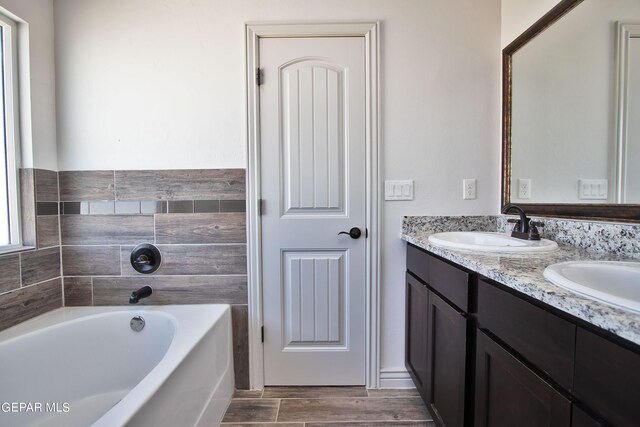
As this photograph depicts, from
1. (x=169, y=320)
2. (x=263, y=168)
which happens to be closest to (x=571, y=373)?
(x=263, y=168)

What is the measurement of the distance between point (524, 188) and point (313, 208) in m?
1.17

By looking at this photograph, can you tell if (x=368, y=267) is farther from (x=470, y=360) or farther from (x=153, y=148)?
(x=153, y=148)

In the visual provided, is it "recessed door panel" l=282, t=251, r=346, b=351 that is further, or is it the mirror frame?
"recessed door panel" l=282, t=251, r=346, b=351

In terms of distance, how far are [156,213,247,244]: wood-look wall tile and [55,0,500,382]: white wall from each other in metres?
0.31

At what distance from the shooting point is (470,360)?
2.99ft

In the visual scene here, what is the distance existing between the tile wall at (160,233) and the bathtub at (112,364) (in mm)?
108

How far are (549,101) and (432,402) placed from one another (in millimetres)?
1531

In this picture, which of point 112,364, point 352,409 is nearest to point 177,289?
point 112,364

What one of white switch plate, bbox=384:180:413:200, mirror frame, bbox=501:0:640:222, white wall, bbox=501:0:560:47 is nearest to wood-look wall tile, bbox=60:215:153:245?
white switch plate, bbox=384:180:413:200

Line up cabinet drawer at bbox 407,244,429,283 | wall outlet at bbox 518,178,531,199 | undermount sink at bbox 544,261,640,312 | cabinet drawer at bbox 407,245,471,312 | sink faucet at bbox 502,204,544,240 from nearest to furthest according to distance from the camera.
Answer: undermount sink at bbox 544,261,640,312
cabinet drawer at bbox 407,245,471,312
sink faucet at bbox 502,204,544,240
cabinet drawer at bbox 407,244,429,283
wall outlet at bbox 518,178,531,199

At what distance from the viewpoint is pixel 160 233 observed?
59.5 inches

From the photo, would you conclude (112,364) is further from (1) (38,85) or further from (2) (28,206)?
(1) (38,85)

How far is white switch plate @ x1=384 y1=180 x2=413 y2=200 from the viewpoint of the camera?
1.52 meters

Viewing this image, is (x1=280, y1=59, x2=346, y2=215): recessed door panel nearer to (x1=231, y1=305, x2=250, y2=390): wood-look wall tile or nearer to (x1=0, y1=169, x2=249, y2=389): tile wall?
(x1=0, y1=169, x2=249, y2=389): tile wall
